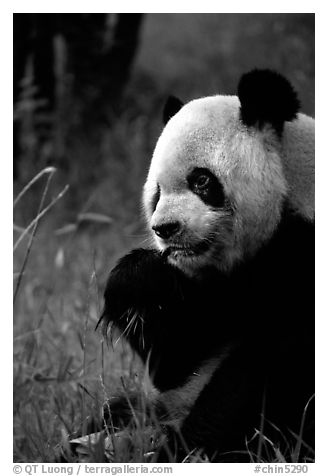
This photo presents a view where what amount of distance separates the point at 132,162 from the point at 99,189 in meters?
0.47

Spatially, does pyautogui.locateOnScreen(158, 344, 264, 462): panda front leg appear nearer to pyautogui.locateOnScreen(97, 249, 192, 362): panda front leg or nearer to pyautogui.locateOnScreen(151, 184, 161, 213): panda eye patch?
pyautogui.locateOnScreen(97, 249, 192, 362): panda front leg

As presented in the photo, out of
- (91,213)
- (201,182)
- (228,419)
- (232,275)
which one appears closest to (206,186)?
(201,182)

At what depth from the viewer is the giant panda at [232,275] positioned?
2994 millimetres

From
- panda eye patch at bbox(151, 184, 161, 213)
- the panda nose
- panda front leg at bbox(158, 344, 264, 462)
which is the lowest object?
panda front leg at bbox(158, 344, 264, 462)

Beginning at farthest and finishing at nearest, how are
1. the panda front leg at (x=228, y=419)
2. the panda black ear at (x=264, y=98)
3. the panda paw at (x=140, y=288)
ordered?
the panda paw at (x=140, y=288) → the panda black ear at (x=264, y=98) → the panda front leg at (x=228, y=419)

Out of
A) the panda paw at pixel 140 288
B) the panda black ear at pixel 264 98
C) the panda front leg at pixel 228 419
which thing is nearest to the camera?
the panda front leg at pixel 228 419

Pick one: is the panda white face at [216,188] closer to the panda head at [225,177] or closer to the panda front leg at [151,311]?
the panda head at [225,177]

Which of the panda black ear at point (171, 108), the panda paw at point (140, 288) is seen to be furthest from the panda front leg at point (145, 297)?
the panda black ear at point (171, 108)

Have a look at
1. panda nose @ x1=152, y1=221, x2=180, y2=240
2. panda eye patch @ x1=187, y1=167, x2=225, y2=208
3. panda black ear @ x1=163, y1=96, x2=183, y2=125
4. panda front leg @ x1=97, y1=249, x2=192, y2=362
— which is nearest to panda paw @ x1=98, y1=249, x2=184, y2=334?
panda front leg @ x1=97, y1=249, x2=192, y2=362

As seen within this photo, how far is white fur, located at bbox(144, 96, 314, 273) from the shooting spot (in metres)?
3.05

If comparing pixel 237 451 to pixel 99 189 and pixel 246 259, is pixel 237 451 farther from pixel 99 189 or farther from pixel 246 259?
pixel 99 189

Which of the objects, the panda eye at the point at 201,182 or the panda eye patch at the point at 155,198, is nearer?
the panda eye at the point at 201,182

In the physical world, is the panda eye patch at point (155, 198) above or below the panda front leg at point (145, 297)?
above
